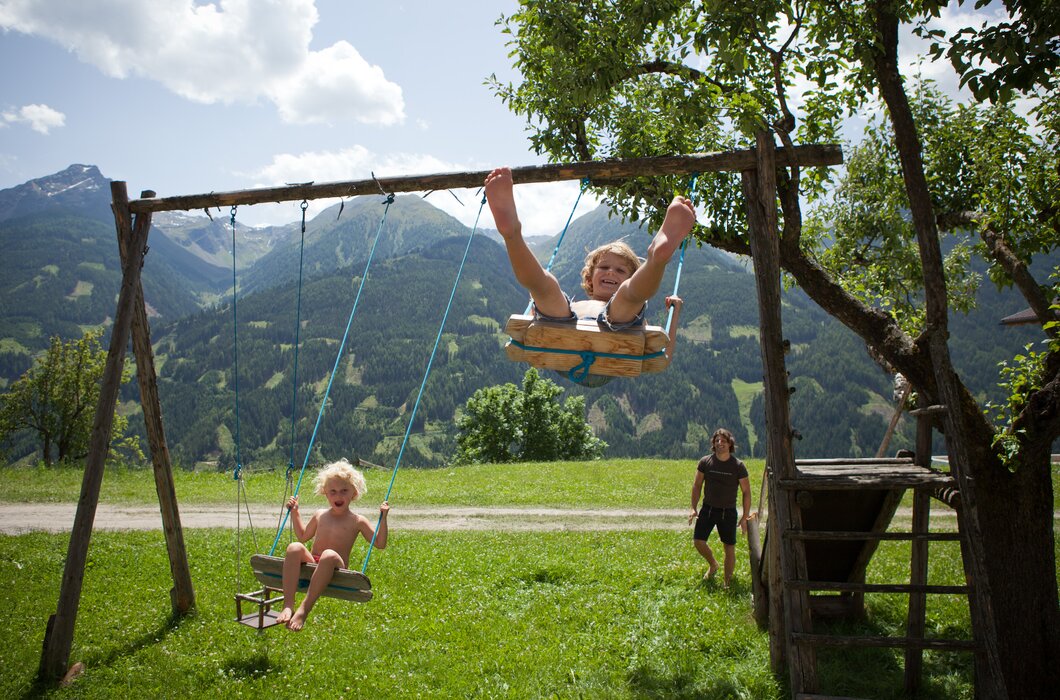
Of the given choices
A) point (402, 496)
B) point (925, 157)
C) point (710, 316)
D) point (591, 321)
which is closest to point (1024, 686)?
point (591, 321)

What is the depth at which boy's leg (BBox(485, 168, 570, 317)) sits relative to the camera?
4.81 m

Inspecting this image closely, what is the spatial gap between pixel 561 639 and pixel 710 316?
187894 millimetres

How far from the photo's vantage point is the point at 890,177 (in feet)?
28.0

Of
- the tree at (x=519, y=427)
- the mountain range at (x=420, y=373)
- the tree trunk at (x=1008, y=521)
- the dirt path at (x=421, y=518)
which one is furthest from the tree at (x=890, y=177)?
the mountain range at (x=420, y=373)

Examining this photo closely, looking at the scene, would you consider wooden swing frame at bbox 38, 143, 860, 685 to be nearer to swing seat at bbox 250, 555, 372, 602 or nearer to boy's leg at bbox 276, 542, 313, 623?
swing seat at bbox 250, 555, 372, 602

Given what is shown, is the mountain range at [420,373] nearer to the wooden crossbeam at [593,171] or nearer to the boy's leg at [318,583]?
the wooden crossbeam at [593,171]

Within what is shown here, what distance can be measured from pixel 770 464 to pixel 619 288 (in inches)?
74.4

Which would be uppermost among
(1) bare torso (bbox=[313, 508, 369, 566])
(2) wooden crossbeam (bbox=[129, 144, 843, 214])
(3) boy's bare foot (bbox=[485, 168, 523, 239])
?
(2) wooden crossbeam (bbox=[129, 144, 843, 214])

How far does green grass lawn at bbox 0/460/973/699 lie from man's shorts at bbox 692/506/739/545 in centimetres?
59

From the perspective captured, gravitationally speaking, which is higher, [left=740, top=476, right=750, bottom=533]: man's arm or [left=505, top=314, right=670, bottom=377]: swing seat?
[left=505, top=314, right=670, bottom=377]: swing seat

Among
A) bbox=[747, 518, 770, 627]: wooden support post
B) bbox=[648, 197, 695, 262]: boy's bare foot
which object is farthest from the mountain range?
bbox=[648, 197, 695, 262]: boy's bare foot

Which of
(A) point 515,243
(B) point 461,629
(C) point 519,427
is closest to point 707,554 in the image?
(B) point 461,629

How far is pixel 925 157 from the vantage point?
7781mm

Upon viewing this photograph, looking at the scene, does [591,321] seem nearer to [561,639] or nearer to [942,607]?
[561,639]
